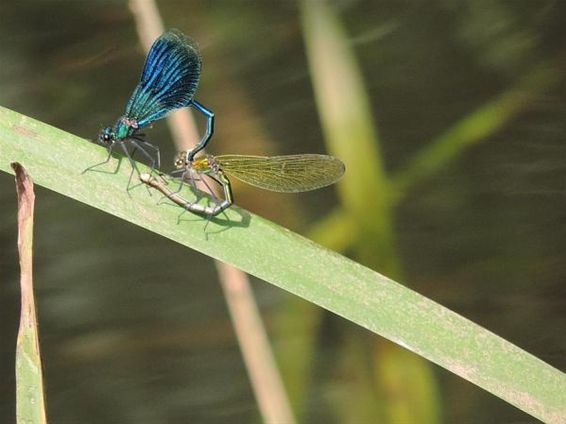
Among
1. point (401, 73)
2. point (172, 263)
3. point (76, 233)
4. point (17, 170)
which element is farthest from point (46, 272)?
point (17, 170)

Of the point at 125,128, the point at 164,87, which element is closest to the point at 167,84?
the point at 164,87

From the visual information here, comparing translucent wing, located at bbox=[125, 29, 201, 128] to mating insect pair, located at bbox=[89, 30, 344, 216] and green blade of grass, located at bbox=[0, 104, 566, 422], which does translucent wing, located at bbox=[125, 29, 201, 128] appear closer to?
mating insect pair, located at bbox=[89, 30, 344, 216]

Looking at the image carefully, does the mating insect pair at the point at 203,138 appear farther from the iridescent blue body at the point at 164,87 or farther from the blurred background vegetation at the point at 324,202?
the blurred background vegetation at the point at 324,202

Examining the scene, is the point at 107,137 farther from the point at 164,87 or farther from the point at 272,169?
the point at 272,169

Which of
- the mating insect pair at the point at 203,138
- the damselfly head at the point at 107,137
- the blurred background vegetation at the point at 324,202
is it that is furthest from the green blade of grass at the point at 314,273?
the blurred background vegetation at the point at 324,202

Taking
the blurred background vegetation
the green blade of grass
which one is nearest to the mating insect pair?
the green blade of grass

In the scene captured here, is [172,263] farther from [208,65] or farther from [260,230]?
[260,230]
